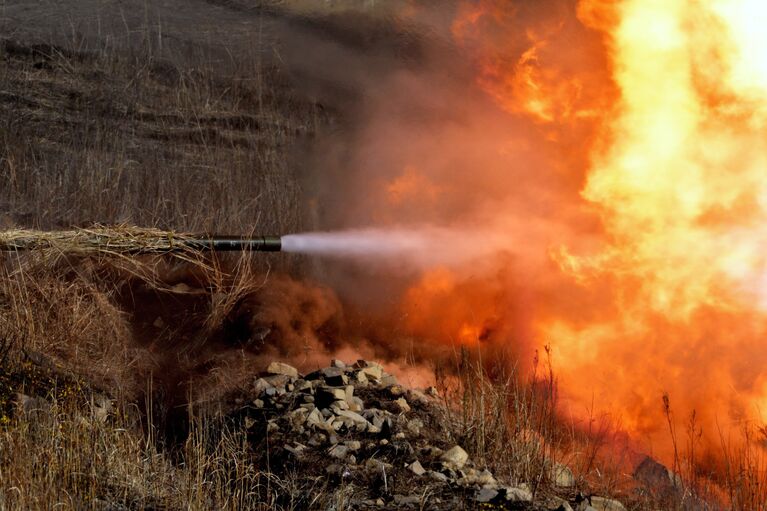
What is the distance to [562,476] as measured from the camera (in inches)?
295

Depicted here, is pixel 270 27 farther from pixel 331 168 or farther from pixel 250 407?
pixel 250 407

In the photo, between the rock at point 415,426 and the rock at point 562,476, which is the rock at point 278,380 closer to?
the rock at point 415,426

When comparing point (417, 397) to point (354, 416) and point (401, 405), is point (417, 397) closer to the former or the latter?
point (401, 405)

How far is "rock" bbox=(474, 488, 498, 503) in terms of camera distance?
6.27 m

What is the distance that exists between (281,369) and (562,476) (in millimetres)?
3423

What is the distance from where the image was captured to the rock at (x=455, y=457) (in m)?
7.08

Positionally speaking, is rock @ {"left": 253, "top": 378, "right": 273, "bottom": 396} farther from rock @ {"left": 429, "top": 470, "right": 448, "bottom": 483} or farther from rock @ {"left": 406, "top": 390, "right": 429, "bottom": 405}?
rock @ {"left": 429, "top": 470, "right": 448, "bottom": 483}

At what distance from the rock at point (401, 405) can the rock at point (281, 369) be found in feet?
4.44

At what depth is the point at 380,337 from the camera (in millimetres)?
12016

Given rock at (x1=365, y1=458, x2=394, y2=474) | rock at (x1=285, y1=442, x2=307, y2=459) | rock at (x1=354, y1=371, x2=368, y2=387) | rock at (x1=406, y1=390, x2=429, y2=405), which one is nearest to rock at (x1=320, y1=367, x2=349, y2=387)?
rock at (x1=354, y1=371, x2=368, y2=387)

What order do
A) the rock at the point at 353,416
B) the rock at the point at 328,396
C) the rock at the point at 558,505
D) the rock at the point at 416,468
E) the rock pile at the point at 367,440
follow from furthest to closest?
the rock at the point at 328,396 < the rock at the point at 353,416 < the rock at the point at 416,468 < the rock pile at the point at 367,440 < the rock at the point at 558,505

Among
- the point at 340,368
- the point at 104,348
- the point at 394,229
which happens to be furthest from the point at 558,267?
the point at 104,348

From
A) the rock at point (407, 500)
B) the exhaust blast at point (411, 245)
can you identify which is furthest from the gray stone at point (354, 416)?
the exhaust blast at point (411, 245)

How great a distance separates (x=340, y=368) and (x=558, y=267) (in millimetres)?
4127
